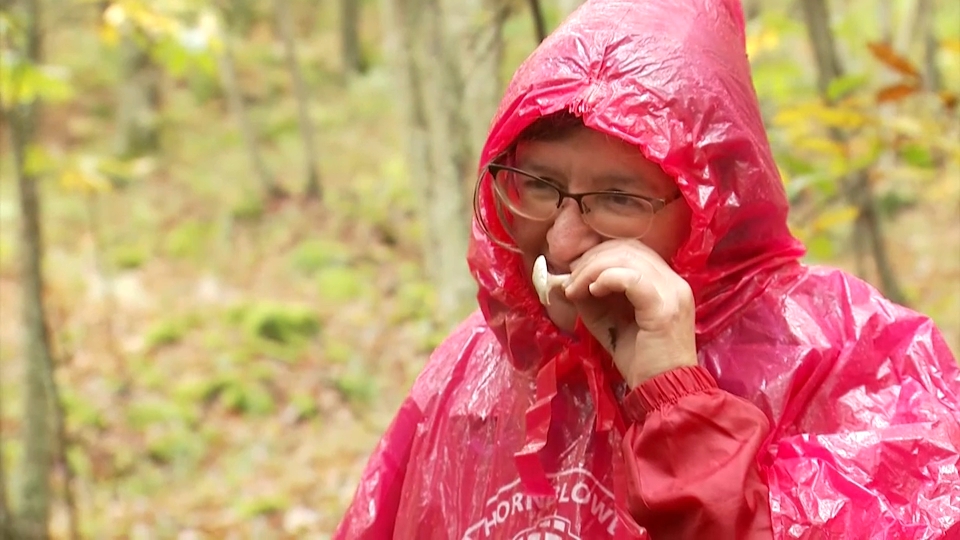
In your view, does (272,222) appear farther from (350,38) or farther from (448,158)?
(448,158)

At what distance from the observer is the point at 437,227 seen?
4797 mm

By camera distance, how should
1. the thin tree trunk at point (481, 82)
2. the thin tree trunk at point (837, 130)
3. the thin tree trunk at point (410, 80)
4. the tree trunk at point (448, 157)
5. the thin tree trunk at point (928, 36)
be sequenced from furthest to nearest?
the thin tree trunk at point (410, 80) < the thin tree trunk at point (928, 36) < the tree trunk at point (448, 157) < the thin tree trunk at point (837, 130) < the thin tree trunk at point (481, 82)

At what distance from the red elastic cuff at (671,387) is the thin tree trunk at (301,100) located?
33.7ft

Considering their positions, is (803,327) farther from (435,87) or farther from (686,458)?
(435,87)

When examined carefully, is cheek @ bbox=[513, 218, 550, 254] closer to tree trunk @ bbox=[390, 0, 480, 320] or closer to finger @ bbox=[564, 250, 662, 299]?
finger @ bbox=[564, 250, 662, 299]

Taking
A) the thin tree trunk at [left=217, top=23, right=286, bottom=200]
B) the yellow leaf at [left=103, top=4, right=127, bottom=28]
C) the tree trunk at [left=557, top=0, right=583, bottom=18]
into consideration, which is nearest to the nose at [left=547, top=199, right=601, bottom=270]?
the tree trunk at [left=557, top=0, right=583, bottom=18]

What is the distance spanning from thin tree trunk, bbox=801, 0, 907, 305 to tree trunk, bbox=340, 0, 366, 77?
1283cm

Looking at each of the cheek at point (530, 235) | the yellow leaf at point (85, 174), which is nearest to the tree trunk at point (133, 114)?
the yellow leaf at point (85, 174)

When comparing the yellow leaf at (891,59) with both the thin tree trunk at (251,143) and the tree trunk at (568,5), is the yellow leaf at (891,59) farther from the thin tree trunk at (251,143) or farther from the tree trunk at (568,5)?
the thin tree trunk at (251,143)

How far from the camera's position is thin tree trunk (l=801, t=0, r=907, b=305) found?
3512mm

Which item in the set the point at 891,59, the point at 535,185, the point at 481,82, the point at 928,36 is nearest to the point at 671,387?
A: the point at 535,185

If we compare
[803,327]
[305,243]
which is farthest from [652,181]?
[305,243]

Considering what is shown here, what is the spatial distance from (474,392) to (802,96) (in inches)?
139

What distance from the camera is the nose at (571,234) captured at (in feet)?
4.34
